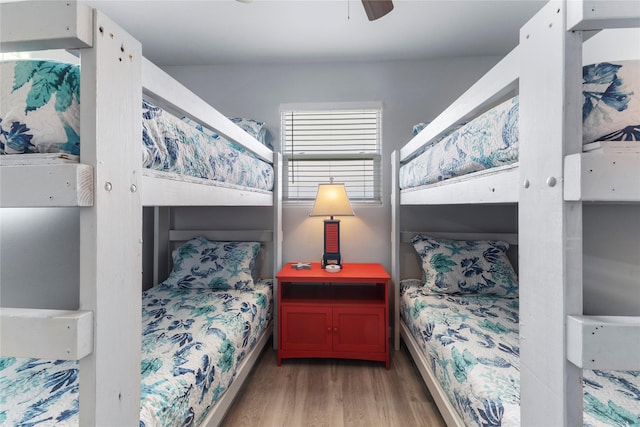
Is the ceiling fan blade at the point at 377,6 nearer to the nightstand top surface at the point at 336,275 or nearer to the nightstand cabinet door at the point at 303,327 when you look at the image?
the nightstand top surface at the point at 336,275

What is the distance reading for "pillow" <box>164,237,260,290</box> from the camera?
2.10 m

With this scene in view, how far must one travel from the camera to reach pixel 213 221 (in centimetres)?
258

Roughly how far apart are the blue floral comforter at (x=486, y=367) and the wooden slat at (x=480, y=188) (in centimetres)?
59

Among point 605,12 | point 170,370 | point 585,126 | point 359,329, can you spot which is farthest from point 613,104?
point 359,329

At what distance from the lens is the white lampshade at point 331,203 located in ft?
7.26

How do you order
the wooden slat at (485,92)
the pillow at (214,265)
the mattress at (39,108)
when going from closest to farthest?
1. the mattress at (39,108)
2. the wooden slat at (485,92)
3. the pillow at (214,265)

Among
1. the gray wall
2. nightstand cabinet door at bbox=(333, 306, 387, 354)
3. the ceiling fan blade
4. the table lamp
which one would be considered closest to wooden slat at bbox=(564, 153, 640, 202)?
the ceiling fan blade

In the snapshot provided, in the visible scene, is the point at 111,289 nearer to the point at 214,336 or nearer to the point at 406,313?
the point at 214,336

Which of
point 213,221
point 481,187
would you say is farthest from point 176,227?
point 481,187

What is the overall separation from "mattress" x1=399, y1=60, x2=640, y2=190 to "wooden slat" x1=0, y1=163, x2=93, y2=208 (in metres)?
0.96

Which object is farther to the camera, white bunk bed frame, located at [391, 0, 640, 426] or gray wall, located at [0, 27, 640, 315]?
gray wall, located at [0, 27, 640, 315]

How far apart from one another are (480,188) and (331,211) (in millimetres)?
1312

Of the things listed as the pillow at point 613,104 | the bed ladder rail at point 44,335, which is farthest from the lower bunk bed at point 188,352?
the pillow at point 613,104

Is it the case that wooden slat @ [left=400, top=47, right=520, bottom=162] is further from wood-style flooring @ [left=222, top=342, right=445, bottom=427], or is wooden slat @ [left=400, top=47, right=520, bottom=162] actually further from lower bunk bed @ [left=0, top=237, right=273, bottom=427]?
wood-style flooring @ [left=222, top=342, right=445, bottom=427]
